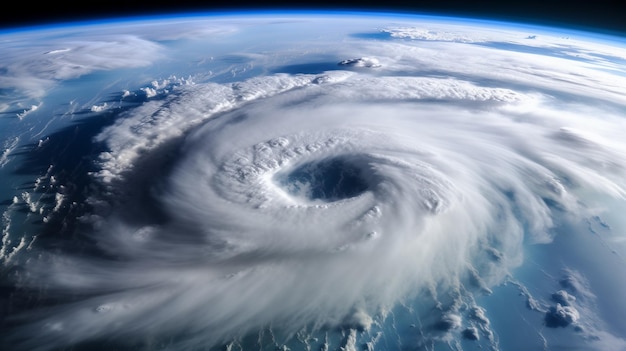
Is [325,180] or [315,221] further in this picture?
[325,180]

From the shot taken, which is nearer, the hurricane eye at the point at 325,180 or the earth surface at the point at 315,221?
the earth surface at the point at 315,221

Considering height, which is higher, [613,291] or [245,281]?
[613,291]

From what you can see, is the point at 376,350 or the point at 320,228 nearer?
the point at 376,350

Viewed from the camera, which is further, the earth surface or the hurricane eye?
the hurricane eye

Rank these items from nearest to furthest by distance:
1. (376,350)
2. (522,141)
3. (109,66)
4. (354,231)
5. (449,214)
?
(376,350), (354,231), (449,214), (522,141), (109,66)

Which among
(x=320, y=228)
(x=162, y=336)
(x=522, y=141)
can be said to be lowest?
(x=162, y=336)

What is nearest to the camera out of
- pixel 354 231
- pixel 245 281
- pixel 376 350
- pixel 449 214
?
pixel 376 350

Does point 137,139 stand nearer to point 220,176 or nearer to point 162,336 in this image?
point 220,176

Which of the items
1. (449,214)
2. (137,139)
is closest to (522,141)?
(449,214)
